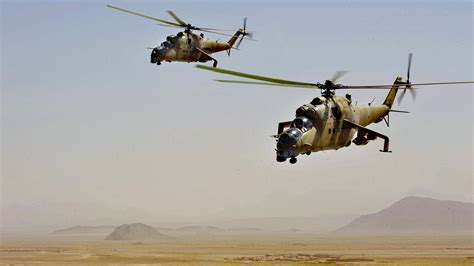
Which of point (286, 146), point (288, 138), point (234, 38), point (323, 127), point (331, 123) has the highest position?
point (234, 38)

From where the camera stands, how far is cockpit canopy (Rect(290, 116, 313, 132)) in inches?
1421

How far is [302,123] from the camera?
1427 inches

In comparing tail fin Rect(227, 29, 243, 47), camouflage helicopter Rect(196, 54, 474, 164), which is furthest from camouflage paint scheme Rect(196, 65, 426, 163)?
tail fin Rect(227, 29, 243, 47)

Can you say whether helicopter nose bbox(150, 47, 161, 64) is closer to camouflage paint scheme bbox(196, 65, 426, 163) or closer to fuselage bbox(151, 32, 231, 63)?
fuselage bbox(151, 32, 231, 63)

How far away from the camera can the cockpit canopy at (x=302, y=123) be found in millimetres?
36094

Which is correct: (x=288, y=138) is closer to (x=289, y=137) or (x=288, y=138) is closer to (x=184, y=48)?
(x=289, y=137)

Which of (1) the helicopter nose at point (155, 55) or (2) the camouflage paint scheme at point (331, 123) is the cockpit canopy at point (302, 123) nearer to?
(2) the camouflage paint scheme at point (331, 123)

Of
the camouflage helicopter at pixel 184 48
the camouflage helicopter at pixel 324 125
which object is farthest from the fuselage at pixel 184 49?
the camouflage helicopter at pixel 324 125

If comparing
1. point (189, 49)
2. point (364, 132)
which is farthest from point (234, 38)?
point (364, 132)

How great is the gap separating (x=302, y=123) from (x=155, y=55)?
18.8 m

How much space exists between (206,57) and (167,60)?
11.6ft

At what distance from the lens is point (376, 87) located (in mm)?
34688

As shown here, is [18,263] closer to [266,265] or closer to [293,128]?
[266,265]

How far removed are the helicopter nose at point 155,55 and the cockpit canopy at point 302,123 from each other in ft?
59.7
